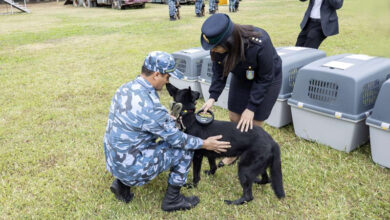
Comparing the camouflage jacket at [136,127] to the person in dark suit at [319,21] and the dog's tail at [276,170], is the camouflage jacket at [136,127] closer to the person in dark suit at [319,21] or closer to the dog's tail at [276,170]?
the dog's tail at [276,170]

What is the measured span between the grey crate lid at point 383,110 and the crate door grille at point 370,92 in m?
0.22

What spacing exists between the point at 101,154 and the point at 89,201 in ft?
2.73

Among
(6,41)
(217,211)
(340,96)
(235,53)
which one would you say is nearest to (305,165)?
(340,96)

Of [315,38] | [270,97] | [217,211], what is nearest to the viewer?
[217,211]

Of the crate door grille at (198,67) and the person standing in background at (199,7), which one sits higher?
the person standing in background at (199,7)

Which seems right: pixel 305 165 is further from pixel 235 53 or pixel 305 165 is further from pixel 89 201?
pixel 89 201

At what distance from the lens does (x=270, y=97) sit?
2752 millimetres

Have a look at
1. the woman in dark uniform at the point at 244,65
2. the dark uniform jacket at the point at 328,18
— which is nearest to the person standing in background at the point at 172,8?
the dark uniform jacket at the point at 328,18

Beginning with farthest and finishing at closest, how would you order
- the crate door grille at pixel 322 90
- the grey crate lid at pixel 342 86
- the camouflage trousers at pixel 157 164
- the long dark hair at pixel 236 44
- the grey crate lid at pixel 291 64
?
the grey crate lid at pixel 291 64
the crate door grille at pixel 322 90
the grey crate lid at pixel 342 86
the camouflage trousers at pixel 157 164
the long dark hair at pixel 236 44

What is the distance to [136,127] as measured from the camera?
213 cm

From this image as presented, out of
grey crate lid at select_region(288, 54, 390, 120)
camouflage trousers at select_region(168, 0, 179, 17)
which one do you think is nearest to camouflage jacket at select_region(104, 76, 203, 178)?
grey crate lid at select_region(288, 54, 390, 120)

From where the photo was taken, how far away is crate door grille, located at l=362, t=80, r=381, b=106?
2.97m

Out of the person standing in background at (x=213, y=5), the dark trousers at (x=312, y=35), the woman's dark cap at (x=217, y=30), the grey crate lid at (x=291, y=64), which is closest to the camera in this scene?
the woman's dark cap at (x=217, y=30)

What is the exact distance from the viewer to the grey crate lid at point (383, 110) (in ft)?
8.82
